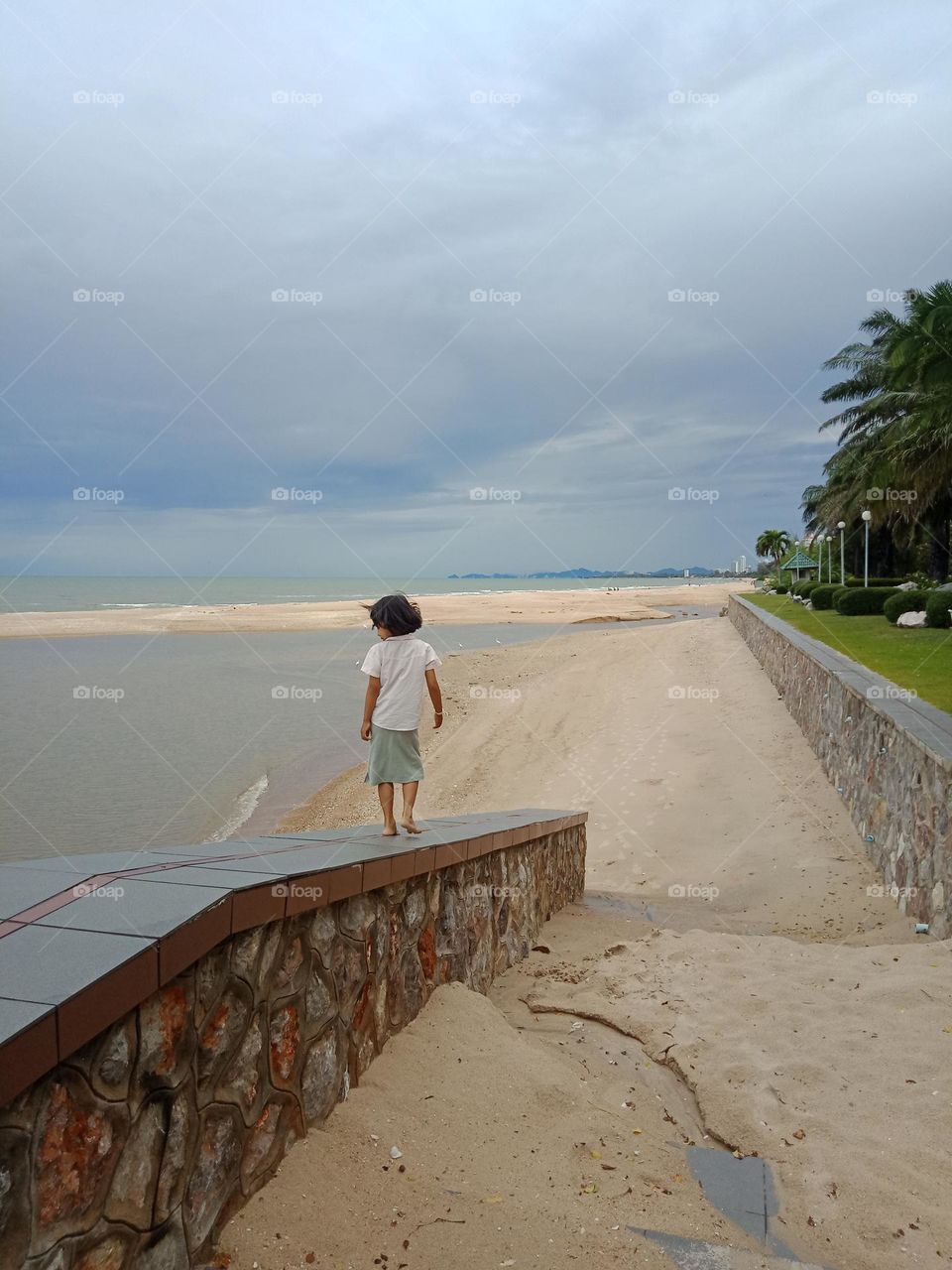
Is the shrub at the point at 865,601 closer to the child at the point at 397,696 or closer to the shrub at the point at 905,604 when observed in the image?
the shrub at the point at 905,604

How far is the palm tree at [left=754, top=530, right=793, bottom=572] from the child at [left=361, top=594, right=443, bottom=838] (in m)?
91.9

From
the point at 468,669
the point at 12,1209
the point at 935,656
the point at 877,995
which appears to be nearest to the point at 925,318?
the point at 935,656

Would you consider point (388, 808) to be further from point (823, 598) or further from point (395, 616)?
point (823, 598)

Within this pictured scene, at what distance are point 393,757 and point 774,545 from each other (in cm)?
10120

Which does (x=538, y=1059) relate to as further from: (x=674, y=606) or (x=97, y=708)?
(x=674, y=606)

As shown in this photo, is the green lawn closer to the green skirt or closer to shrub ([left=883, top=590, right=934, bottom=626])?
shrub ([left=883, top=590, right=934, bottom=626])

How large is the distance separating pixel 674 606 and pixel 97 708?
59.0m

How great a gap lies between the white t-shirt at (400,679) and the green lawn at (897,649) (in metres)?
5.86

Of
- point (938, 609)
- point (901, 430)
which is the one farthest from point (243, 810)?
point (901, 430)

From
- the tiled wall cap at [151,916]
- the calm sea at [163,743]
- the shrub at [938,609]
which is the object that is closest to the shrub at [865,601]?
the shrub at [938,609]

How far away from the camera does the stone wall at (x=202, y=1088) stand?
75.2 inches

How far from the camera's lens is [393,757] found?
4742mm

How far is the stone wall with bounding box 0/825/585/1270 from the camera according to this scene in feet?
6.27

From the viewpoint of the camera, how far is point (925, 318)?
18297 millimetres
